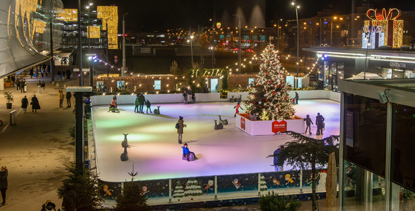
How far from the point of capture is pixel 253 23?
56188mm

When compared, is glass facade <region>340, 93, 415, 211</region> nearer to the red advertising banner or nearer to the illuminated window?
the red advertising banner

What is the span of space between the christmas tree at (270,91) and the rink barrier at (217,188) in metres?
9.37

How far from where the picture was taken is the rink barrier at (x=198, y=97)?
32594 millimetres

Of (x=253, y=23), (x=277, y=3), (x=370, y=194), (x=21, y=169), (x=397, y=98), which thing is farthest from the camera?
(x=277, y=3)

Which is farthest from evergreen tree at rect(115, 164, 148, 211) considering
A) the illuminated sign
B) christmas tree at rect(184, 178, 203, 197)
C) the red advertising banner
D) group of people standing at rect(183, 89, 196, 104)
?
the illuminated sign

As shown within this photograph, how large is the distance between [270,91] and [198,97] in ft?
43.7

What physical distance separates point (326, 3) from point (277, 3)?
53.6ft

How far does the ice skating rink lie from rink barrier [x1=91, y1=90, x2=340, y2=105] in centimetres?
268

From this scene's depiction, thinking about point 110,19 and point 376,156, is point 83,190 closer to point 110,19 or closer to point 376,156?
point 376,156

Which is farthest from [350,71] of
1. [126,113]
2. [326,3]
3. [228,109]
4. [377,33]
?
[326,3]

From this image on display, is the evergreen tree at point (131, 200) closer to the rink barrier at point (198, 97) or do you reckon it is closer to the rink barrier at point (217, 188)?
the rink barrier at point (217, 188)

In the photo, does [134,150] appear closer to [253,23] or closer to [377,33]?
[377,33]

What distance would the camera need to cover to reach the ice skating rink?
48.6 feet

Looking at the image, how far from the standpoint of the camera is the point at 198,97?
3444cm
